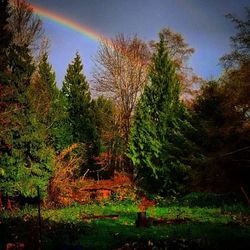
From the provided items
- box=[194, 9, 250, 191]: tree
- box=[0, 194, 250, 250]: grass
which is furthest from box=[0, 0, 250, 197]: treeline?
box=[0, 194, 250, 250]: grass

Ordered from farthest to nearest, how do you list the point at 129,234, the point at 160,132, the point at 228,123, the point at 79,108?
the point at 79,108 < the point at 160,132 < the point at 228,123 < the point at 129,234

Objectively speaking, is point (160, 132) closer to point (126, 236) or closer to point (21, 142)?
point (21, 142)

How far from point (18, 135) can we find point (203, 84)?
13395mm

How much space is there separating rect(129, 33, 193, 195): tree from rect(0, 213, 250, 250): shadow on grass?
53.1 feet

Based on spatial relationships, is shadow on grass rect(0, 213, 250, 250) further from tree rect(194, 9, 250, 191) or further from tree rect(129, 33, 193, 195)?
tree rect(129, 33, 193, 195)

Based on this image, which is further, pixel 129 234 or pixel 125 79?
pixel 125 79

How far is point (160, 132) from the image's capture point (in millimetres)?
35312

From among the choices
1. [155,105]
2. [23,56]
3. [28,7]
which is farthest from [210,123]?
[28,7]

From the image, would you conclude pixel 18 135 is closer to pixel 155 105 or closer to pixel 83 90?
pixel 155 105

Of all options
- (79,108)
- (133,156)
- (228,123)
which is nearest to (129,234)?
(228,123)

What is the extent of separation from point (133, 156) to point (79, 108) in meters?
15.3

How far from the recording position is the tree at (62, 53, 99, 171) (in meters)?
47.6

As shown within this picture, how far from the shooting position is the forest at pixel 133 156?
1683 cm

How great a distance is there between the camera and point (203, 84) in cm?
3250
